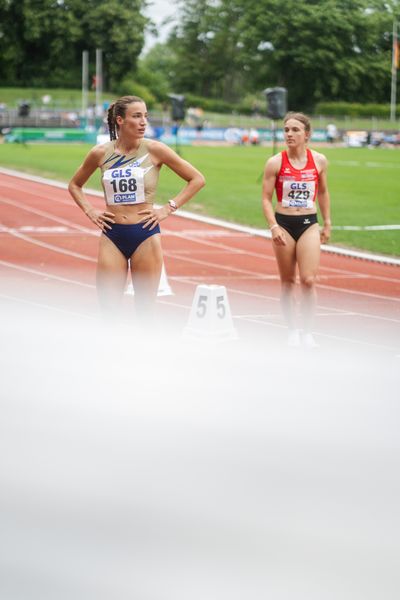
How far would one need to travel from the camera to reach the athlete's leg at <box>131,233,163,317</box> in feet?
22.4

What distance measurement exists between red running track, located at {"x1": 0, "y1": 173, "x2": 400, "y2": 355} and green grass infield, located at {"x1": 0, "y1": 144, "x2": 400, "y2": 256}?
139 cm

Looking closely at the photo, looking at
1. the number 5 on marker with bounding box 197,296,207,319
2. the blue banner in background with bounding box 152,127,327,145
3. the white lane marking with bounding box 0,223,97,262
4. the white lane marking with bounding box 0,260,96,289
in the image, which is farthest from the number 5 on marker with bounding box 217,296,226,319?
the blue banner in background with bounding box 152,127,327,145

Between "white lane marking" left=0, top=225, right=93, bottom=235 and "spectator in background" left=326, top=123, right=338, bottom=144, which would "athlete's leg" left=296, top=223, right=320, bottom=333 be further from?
"spectator in background" left=326, top=123, right=338, bottom=144

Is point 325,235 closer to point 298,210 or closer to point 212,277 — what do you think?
point 298,210

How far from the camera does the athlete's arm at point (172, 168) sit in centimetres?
675

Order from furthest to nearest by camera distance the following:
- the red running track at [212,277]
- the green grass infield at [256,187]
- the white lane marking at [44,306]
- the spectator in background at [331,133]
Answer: the spectator in background at [331,133], the green grass infield at [256,187], the white lane marking at [44,306], the red running track at [212,277]

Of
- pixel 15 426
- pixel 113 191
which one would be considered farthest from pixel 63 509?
pixel 113 191

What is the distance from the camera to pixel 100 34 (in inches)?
3189

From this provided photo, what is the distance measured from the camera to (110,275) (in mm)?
6891

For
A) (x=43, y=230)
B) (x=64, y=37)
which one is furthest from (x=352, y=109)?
(x=43, y=230)

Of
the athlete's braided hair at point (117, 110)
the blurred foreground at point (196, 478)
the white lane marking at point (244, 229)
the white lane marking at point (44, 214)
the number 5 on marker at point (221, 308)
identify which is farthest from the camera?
the white lane marking at point (44, 214)

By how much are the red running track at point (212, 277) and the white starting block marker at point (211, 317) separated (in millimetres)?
687

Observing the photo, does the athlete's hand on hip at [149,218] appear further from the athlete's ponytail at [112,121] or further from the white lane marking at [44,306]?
the white lane marking at [44,306]

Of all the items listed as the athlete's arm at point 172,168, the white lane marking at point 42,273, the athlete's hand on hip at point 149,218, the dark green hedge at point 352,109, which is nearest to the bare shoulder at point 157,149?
the athlete's arm at point 172,168
